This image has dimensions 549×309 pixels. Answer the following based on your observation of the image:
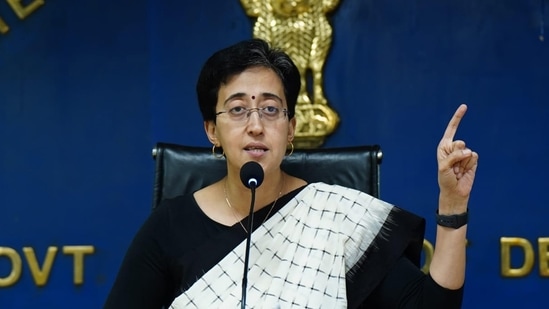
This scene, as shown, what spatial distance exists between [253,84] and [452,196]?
50 cm

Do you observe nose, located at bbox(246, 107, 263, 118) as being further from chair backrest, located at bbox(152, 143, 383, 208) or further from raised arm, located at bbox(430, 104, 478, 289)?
raised arm, located at bbox(430, 104, 478, 289)

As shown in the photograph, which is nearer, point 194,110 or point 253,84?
point 253,84

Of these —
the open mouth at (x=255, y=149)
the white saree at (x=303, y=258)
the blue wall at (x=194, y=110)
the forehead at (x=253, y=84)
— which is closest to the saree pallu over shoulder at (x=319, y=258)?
the white saree at (x=303, y=258)

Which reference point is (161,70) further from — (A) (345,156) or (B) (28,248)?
(A) (345,156)

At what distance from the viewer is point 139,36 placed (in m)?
2.49

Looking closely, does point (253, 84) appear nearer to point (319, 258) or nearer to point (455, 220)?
point (319, 258)

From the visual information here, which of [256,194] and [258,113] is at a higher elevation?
[258,113]

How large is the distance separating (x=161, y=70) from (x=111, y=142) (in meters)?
0.29

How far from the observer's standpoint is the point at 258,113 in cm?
156

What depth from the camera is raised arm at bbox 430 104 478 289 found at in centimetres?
128

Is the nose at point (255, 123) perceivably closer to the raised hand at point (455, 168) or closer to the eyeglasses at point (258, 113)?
the eyeglasses at point (258, 113)

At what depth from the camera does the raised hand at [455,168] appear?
4.18 ft

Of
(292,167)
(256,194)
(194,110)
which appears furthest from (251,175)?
(194,110)

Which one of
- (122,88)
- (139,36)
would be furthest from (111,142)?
(139,36)
